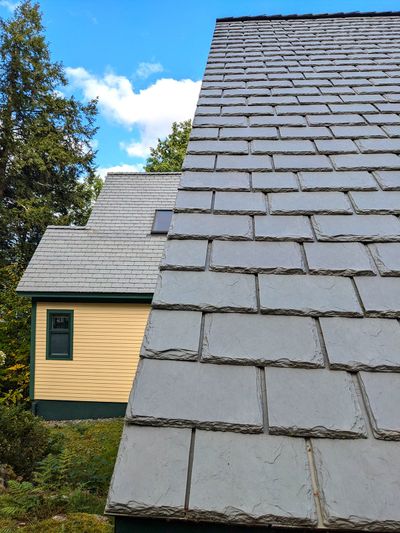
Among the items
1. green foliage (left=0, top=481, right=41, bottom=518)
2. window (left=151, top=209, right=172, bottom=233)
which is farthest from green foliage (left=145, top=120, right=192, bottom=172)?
green foliage (left=0, top=481, right=41, bottom=518)

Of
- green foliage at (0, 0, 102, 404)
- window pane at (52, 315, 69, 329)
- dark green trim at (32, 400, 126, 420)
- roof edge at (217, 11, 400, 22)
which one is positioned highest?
green foliage at (0, 0, 102, 404)

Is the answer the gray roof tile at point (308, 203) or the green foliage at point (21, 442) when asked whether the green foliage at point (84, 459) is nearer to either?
the green foliage at point (21, 442)

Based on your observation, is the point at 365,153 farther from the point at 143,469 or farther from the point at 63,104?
the point at 63,104

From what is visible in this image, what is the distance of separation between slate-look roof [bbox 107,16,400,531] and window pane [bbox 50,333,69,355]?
851 centimetres

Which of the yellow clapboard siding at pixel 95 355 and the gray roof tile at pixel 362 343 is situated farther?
the yellow clapboard siding at pixel 95 355

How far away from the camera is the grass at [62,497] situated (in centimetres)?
273

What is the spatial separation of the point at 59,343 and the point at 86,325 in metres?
0.93

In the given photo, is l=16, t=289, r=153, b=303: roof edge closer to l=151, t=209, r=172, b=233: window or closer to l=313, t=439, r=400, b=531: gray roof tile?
l=151, t=209, r=172, b=233: window

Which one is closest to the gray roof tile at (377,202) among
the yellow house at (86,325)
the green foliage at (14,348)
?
the yellow house at (86,325)

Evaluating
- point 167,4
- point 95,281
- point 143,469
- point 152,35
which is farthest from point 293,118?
point 152,35

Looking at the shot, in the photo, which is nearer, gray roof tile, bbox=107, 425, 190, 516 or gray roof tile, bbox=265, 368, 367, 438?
gray roof tile, bbox=107, 425, 190, 516

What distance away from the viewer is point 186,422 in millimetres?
961

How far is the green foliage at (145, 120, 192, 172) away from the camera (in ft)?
91.8

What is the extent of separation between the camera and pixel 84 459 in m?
5.36
